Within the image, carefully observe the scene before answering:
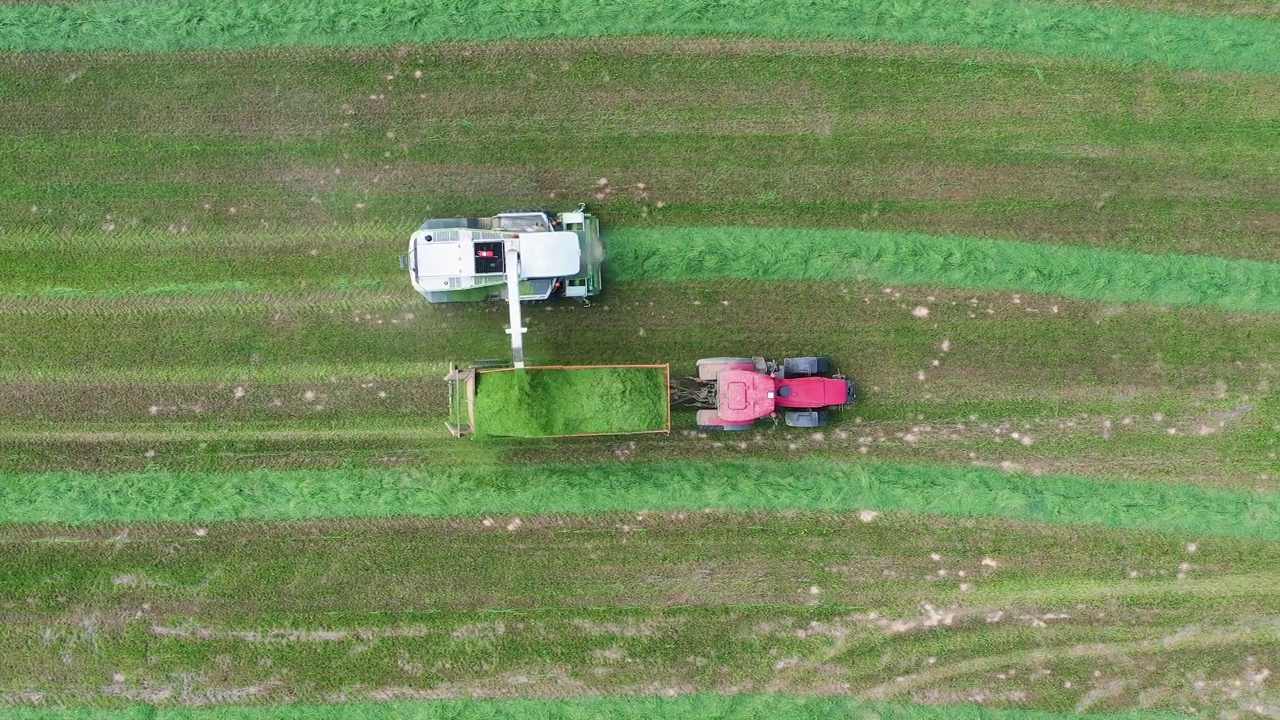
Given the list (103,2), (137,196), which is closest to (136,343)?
(137,196)

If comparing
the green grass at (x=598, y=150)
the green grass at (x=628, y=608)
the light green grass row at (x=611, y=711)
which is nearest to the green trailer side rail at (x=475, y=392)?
the green grass at (x=628, y=608)

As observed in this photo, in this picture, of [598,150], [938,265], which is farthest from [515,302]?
[938,265]

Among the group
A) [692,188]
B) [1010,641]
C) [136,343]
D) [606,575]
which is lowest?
[1010,641]

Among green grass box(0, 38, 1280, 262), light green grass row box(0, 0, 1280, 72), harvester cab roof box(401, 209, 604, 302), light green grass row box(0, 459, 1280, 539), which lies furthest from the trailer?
light green grass row box(0, 0, 1280, 72)

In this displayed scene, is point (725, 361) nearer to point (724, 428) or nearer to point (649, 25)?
point (724, 428)

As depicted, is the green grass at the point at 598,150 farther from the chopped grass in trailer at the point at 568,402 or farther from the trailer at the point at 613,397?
the chopped grass in trailer at the point at 568,402

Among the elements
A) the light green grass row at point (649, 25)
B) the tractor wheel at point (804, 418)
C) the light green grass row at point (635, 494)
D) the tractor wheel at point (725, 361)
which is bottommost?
the light green grass row at point (635, 494)

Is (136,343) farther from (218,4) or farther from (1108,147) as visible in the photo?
(1108,147)
